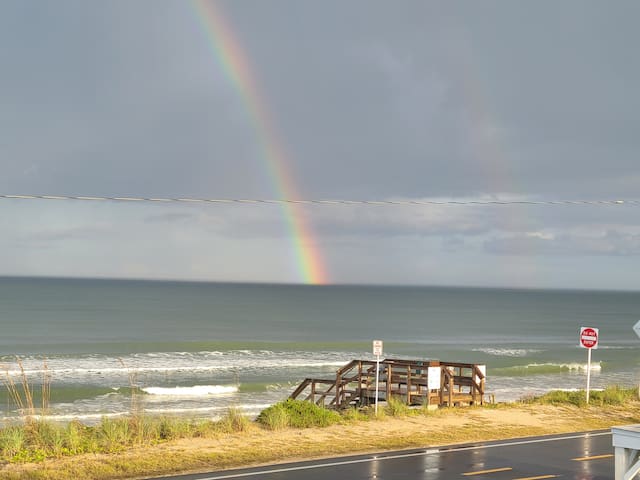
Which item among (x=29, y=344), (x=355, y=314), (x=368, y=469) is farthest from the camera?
(x=355, y=314)

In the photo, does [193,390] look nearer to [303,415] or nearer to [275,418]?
[303,415]

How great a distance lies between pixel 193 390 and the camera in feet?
138

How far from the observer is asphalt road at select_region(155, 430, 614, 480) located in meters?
14.9

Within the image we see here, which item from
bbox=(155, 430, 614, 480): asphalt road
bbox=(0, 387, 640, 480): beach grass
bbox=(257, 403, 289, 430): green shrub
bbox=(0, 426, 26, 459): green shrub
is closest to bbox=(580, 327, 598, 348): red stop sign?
bbox=(0, 387, 640, 480): beach grass

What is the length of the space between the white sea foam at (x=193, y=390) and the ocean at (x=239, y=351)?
51 mm

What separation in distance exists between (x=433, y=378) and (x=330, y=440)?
339 inches

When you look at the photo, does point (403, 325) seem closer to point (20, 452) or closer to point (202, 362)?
point (202, 362)

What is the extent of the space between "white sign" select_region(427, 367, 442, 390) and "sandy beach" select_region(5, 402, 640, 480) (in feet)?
7.64

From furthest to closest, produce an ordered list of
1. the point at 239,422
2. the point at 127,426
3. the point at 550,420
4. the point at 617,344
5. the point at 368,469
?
the point at 617,344 → the point at 550,420 → the point at 239,422 → the point at 127,426 → the point at 368,469

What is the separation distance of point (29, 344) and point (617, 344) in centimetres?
5562

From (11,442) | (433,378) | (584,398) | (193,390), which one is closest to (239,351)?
(193,390)

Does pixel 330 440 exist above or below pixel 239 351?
below

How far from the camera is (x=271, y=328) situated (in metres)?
98.0

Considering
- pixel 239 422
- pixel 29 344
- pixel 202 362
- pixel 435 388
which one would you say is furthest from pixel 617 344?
pixel 239 422
